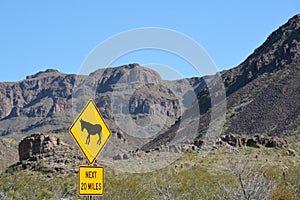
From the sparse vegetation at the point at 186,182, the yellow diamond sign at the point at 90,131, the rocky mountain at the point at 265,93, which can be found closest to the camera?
the yellow diamond sign at the point at 90,131

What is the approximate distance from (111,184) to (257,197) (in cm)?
1440

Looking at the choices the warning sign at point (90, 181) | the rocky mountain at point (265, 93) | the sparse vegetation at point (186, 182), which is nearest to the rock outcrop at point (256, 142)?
the sparse vegetation at point (186, 182)

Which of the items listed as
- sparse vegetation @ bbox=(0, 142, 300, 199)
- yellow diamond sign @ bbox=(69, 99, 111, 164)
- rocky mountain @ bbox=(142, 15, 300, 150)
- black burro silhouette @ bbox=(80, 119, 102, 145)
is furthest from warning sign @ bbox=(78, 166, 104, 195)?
rocky mountain @ bbox=(142, 15, 300, 150)

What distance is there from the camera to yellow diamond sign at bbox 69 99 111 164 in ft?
31.4

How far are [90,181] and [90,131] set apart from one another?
913 millimetres

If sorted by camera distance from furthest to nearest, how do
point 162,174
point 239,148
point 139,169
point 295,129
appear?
point 295,129
point 239,148
point 139,169
point 162,174

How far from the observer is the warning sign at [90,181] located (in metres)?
9.36

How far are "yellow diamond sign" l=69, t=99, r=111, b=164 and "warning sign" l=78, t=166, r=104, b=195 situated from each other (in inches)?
8.0

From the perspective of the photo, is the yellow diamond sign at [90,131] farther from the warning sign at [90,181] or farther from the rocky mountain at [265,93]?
the rocky mountain at [265,93]

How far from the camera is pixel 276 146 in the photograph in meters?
55.5

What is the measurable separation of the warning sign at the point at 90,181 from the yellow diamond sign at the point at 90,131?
20 centimetres

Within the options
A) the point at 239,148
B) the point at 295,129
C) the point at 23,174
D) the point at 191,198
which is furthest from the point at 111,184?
the point at 295,129

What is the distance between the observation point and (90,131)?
9.77 meters

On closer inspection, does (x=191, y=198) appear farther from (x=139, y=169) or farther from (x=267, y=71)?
(x=267, y=71)
